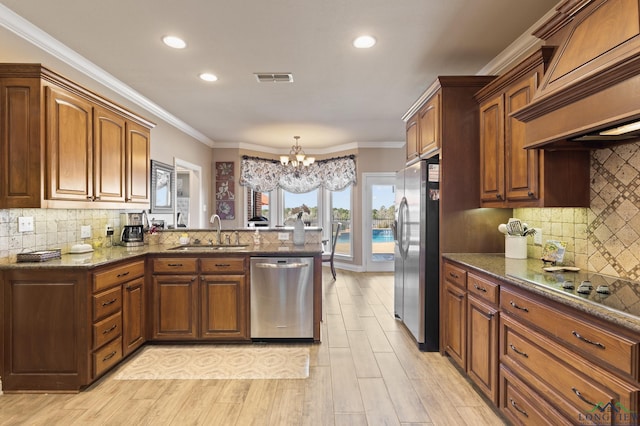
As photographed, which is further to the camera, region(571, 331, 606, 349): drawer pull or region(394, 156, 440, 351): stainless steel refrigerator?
region(394, 156, 440, 351): stainless steel refrigerator

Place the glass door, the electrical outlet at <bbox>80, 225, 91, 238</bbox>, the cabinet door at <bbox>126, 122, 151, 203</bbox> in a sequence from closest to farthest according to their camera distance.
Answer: the electrical outlet at <bbox>80, 225, 91, 238</bbox> → the cabinet door at <bbox>126, 122, 151, 203</bbox> → the glass door

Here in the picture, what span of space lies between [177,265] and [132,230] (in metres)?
0.78

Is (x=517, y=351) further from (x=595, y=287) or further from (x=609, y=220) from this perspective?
(x=609, y=220)

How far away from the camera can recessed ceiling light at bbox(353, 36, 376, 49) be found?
2777 millimetres

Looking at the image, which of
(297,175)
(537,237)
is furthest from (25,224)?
(297,175)

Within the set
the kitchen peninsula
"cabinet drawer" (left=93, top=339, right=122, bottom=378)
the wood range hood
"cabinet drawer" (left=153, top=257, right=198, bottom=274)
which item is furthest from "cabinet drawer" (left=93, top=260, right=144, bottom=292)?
the wood range hood

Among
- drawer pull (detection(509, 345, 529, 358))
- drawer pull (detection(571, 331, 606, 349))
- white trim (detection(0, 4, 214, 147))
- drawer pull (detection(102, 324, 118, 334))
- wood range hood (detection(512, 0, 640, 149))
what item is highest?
white trim (detection(0, 4, 214, 147))

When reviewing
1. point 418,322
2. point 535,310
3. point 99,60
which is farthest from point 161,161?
point 535,310

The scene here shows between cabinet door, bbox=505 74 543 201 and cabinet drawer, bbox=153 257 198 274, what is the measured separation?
2789 mm

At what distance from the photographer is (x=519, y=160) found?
2.39 meters

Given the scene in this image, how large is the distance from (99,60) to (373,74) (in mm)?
2639

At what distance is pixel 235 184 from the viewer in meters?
6.93

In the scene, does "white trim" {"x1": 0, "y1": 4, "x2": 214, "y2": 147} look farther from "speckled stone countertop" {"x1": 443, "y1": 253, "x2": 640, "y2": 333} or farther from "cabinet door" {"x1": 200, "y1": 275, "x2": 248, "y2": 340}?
"speckled stone countertop" {"x1": 443, "y1": 253, "x2": 640, "y2": 333}

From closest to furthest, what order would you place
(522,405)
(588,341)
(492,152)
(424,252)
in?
(588,341), (522,405), (492,152), (424,252)
